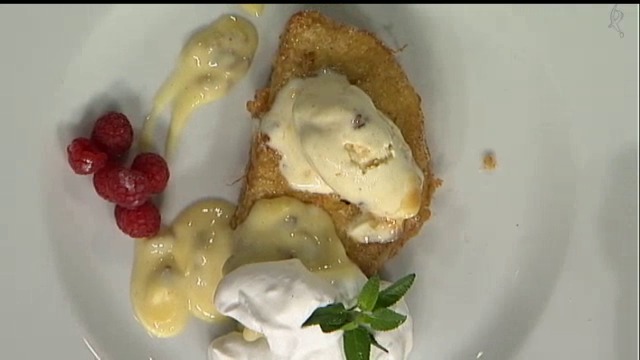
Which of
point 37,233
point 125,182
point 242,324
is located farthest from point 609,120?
point 37,233

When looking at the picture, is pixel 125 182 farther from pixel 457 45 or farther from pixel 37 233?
pixel 457 45

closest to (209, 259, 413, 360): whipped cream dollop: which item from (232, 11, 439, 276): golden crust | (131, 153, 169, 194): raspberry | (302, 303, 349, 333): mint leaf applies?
(302, 303, 349, 333): mint leaf

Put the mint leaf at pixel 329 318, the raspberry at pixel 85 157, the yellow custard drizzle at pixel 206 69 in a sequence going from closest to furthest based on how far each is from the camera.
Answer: the mint leaf at pixel 329 318 → the raspberry at pixel 85 157 → the yellow custard drizzle at pixel 206 69

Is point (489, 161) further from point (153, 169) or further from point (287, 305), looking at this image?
point (153, 169)

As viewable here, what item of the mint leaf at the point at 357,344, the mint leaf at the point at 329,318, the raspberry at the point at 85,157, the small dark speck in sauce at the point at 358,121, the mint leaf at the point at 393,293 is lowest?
the mint leaf at the point at 357,344

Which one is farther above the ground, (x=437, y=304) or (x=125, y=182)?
(x=125, y=182)

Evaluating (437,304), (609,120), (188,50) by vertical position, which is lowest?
(437,304)

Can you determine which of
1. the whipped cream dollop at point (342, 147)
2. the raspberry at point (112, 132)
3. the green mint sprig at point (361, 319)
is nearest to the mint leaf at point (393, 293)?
the green mint sprig at point (361, 319)

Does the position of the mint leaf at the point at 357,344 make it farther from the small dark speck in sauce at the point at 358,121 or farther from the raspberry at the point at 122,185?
the raspberry at the point at 122,185

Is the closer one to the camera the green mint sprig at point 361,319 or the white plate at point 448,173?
the green mint sprig at point 361,319
